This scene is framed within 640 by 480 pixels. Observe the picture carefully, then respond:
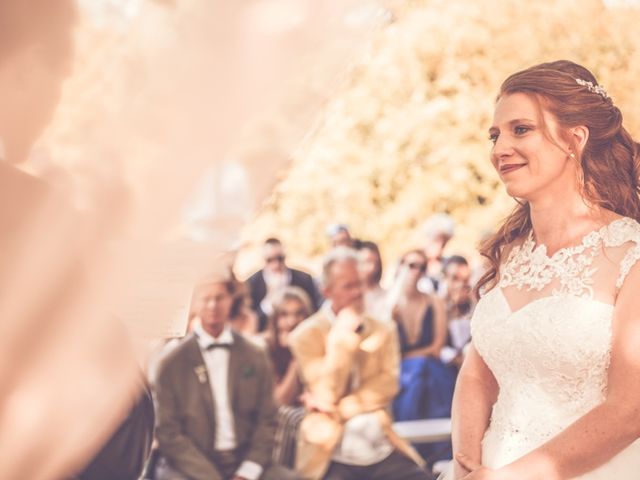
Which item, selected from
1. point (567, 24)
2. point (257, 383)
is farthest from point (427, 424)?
point (567, 24)

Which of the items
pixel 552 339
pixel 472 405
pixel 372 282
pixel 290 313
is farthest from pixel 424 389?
pixel 552 339

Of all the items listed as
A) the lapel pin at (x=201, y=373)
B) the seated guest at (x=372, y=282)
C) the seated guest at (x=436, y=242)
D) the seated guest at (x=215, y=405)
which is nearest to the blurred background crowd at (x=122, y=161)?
the seated guest at (x=215, y=405)

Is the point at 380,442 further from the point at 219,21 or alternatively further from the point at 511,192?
the point at 219,21

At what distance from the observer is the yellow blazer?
4980 mm

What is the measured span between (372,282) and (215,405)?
1.64m

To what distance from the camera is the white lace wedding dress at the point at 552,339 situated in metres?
1.95

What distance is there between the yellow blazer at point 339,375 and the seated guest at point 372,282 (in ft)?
2.31

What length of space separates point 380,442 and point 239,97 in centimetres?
472

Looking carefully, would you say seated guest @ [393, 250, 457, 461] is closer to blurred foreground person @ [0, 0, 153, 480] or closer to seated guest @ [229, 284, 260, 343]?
seated guest @ [229, 284, 260, 343]

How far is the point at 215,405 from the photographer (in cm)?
476

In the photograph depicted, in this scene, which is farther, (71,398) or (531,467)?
(531,467)

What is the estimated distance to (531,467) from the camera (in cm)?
191

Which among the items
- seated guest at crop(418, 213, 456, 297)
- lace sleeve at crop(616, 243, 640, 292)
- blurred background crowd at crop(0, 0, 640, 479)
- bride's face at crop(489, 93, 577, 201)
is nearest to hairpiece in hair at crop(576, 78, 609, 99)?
bride's face at crop(489, 93, 577, 201)

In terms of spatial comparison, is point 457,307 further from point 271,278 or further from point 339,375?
point 339,375
